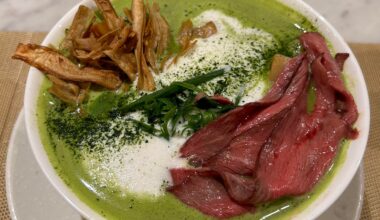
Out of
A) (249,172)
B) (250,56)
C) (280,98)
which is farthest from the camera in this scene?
(250,56)

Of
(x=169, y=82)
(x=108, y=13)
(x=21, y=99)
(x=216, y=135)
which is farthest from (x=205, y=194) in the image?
(x=21, y=99)

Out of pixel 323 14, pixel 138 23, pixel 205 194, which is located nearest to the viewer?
pixel 205 194

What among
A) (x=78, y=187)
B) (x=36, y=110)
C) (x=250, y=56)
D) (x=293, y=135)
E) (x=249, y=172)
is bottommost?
(x=78, y=187)

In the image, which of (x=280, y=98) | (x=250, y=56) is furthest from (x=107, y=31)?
(x=280, y=98)

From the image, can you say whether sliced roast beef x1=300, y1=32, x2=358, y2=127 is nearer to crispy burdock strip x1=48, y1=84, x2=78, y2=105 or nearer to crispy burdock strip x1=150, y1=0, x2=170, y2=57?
crispy burdock strip x1=150, y1=0, x2=170, y2=57

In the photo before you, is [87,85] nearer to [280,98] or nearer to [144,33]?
[144,33]

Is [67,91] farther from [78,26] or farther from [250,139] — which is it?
[250,139]
